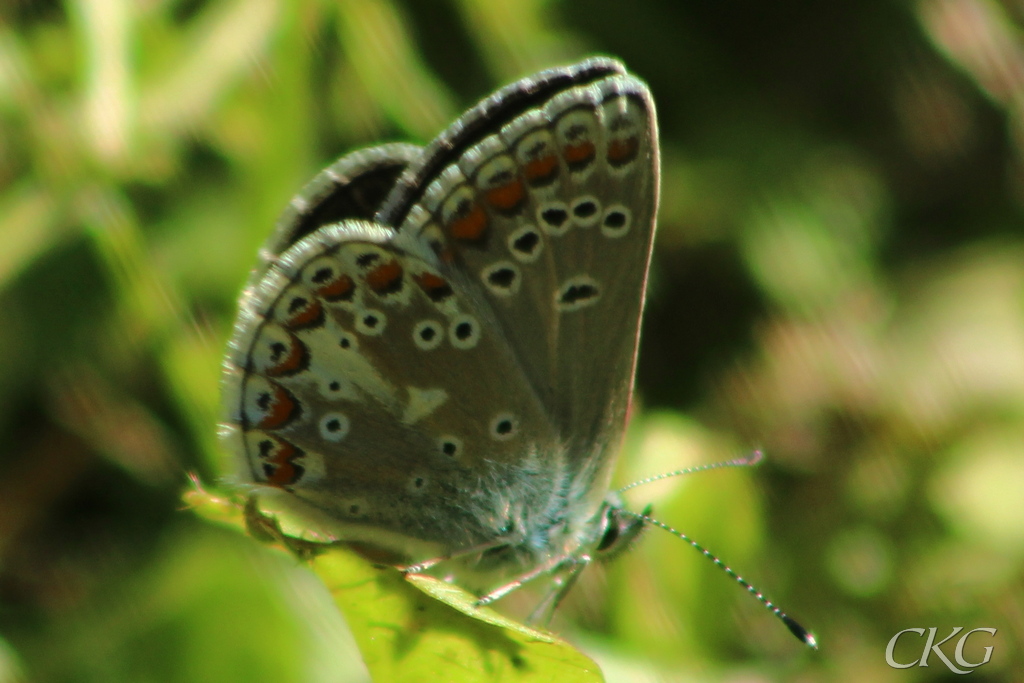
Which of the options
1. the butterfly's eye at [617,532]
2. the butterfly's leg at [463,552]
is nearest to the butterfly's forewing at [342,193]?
the butterfly's leg at [463,552]

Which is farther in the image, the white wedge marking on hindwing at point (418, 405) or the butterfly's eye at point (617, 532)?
the butterfly's eye at point (617, 532)

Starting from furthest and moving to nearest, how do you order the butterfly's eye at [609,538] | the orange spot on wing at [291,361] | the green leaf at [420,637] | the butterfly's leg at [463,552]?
the butterfly's eye at [609,538]
the butterfly's leg at [463,552]
the orange spot on wing at [291,361]
the green leaf at [420,637]

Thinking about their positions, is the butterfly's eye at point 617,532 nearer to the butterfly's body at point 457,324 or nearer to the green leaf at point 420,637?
the butterfly's body at point 457,324

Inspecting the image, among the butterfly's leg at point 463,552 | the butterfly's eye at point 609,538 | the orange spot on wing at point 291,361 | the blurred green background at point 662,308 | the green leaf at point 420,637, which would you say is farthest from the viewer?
the blurred green background at point 662,308

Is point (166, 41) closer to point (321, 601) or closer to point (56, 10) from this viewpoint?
point (56, 10)

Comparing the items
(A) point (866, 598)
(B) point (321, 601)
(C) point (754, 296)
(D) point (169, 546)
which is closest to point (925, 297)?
(C) point (754, 296)

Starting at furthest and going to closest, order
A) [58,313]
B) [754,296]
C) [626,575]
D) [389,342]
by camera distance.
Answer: [754,296]
[58,313]
[626,575]
[389,342]

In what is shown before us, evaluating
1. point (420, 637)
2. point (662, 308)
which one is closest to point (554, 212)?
point (420, 637)

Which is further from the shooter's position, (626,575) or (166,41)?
(166,41)
